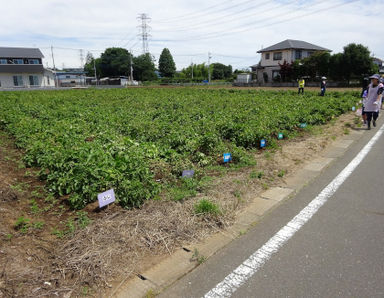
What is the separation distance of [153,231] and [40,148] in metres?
4.00

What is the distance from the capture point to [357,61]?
34.8 metres

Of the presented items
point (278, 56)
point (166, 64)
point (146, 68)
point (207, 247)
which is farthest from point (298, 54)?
point (207, 247)

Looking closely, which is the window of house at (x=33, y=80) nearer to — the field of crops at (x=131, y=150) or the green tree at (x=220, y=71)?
the field of crops at (x=131, y=150)

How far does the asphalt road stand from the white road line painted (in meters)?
0.05

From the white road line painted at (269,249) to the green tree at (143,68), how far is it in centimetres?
7664

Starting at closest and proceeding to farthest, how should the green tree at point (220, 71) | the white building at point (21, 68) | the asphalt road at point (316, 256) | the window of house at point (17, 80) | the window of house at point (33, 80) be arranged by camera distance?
1. the asphalt road at point (316, 256)
2. the white building at point (21, 68)
3. the window of house at point (17, 80)
4. the window of house at point (33, 80)
5. the green tree at point (220, 71)

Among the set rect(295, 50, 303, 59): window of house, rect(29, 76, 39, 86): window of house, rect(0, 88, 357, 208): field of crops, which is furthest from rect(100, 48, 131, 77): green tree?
rect(0, 88, 357, 208): field of crops

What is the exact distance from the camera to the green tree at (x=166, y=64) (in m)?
85.9

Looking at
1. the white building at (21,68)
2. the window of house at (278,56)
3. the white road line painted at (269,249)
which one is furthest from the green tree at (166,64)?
the white road line painted at (269,249)

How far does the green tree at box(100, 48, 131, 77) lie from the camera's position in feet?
259

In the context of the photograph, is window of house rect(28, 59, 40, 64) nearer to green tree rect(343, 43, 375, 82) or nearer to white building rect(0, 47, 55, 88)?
white building rect(0, 47, 55, 88)

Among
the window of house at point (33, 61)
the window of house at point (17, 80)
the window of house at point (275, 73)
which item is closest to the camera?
the window of house at point (17, 80)

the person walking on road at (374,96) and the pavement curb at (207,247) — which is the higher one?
the person walking on road at (374,96)

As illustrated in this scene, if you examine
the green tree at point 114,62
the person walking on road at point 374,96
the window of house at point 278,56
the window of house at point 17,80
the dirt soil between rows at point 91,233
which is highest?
the green tree at point 114,62
